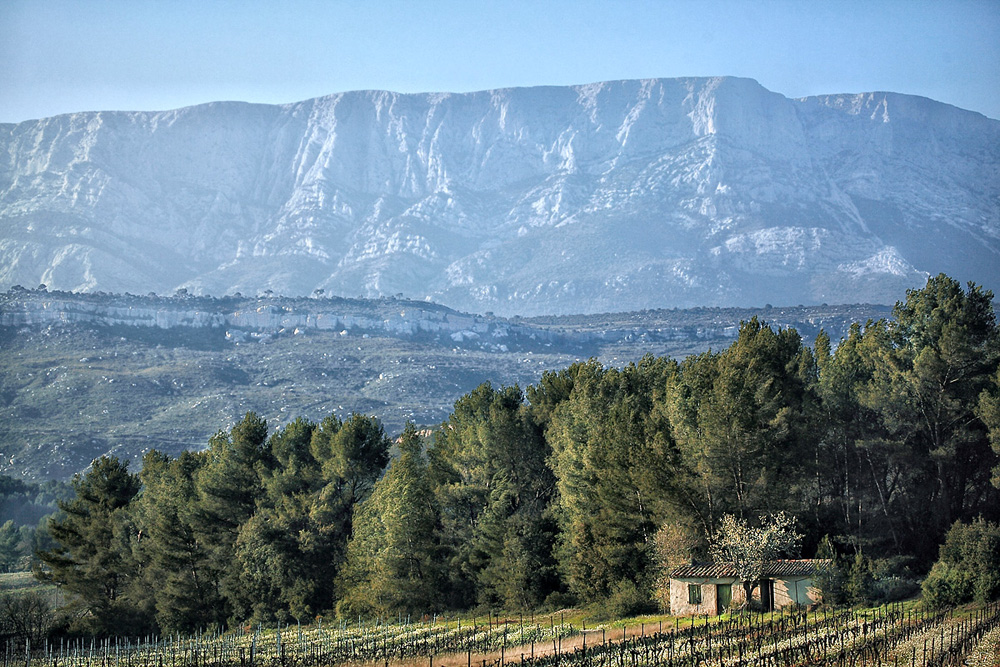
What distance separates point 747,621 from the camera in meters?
52.7

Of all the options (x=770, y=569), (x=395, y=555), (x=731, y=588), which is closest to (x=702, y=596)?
(x=731, y=588)

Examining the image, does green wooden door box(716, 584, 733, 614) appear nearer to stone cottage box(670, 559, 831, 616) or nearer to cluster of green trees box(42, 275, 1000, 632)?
A: stone cottage box(670, 559, 831, 616)

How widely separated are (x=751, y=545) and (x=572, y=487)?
1588 centimetres

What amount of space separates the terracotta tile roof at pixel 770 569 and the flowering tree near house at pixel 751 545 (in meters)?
0.32

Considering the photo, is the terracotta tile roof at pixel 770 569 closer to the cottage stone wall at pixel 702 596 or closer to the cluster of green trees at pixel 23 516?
the cottage stone wall at pixel 702 596

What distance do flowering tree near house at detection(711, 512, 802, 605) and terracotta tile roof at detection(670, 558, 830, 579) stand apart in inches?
12.6

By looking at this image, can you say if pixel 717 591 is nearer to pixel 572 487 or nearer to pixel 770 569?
pixel 770 569

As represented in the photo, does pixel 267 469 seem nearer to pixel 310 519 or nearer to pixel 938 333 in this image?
pixel 310 519

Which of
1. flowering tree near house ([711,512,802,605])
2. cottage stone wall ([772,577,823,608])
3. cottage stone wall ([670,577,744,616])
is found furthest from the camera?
cottage stone wall ([670,577,744,616])

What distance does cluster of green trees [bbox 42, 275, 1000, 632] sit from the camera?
207 ft

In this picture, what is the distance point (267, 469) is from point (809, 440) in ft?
132

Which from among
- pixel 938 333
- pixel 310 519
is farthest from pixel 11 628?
pixel 938 333

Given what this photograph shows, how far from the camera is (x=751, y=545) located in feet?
188

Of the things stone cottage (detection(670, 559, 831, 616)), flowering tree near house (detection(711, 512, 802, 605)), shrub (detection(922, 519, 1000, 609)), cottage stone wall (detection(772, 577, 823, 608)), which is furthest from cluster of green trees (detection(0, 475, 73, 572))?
shrub (detection(922, 519, 1000, 609))
